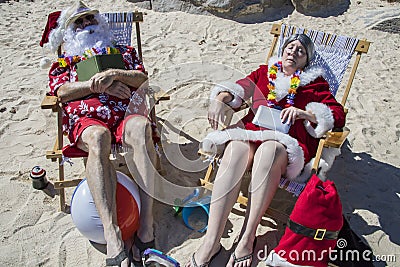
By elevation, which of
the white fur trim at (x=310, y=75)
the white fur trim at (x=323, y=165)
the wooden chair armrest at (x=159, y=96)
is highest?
the white fur trim at (x=310, y=75)

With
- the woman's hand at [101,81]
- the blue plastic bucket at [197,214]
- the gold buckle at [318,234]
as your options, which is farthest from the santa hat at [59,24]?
the gold buckle at [318,234]

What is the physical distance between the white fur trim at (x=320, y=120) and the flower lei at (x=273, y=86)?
6.8 inches

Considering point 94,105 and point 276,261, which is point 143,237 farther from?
point 94,105

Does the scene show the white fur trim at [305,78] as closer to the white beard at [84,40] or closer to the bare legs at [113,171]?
the bare legs at [113,171]

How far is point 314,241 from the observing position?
2438 mm

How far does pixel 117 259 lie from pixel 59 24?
2043mm

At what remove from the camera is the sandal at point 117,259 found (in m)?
2.44

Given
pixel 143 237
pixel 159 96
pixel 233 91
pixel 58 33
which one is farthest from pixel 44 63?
pixel 143 237

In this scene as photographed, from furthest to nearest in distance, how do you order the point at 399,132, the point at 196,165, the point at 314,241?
the point at 399,132 < the point at 196,165 < the point at 314,241

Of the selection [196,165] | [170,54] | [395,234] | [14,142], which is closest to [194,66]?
[170,54]

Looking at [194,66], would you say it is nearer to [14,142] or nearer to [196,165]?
[196,165]

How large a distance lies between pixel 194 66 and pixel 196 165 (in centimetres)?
196

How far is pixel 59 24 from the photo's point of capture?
11.2 feet

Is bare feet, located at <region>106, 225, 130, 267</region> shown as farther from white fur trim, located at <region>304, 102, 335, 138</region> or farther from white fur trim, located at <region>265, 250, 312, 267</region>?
white fur trim, located at <region>304, 102, 335, 138</region>
